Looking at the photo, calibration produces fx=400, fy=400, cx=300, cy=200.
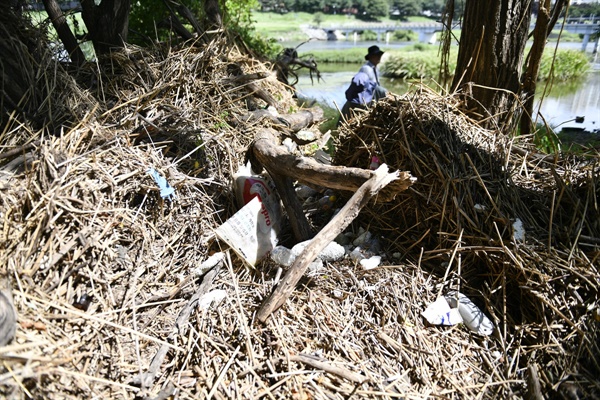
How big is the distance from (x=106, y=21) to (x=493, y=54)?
A: 11.3 feet

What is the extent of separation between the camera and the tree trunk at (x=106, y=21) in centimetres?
371

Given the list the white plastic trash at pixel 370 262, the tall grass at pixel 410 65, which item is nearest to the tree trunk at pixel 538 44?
the white plastic trash at pixel 370 262

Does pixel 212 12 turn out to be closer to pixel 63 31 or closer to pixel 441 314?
pixel 63 31

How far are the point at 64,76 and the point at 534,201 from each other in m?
3.49

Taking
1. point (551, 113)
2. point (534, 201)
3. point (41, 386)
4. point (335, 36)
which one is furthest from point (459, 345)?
point (335, 36)

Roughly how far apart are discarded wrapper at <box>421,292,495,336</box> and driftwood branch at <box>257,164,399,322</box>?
69 cm

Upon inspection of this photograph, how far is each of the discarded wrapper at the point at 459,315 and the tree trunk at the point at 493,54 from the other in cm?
149

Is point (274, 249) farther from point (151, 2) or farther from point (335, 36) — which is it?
point (335, 36)

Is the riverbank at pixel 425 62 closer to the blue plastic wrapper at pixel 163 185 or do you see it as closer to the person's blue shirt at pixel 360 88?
the person's blue shirt at pixel 360 88

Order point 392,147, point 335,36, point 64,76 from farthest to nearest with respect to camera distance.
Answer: point 335,36 → point 64,76 → point 392,147

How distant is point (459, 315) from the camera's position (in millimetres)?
2258

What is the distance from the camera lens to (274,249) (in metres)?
2.57

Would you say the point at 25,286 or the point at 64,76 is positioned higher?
the point at 64,76

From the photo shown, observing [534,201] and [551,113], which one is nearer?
[534,201]
